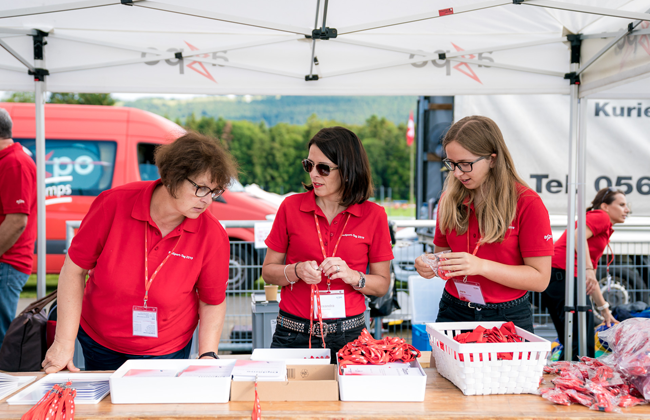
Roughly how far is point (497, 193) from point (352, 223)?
1.97ft

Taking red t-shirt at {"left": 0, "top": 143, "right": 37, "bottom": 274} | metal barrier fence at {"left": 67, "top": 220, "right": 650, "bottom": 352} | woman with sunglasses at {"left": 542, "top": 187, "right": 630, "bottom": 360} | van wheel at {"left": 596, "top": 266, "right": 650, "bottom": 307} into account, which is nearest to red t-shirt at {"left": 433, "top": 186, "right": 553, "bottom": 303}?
woman with sunglasses at {"left": 542, "top": 187, "right": 630, "bottom": 360}

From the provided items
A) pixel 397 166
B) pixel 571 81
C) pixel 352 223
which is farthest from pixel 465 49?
pixel 397 166

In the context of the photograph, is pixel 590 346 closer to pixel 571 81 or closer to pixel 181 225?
pixel 571 81

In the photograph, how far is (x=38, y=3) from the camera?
8.11 ft

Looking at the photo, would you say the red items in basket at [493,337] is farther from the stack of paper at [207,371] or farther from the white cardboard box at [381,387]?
the stack of paper at [207,371]

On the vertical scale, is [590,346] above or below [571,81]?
below

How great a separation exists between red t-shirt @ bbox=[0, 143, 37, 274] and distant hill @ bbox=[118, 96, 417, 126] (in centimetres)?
5339

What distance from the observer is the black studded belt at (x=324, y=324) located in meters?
2.01

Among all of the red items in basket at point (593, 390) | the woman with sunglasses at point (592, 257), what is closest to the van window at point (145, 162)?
the woman with sunglasses at point (592, 257)

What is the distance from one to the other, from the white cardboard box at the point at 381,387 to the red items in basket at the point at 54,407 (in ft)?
2.59

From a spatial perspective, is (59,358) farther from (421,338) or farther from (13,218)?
(421,338)

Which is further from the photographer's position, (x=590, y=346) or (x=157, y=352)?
(x=590, y=346)

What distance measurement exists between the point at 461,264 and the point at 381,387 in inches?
22.6

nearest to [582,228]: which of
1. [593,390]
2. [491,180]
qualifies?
[491,180]
